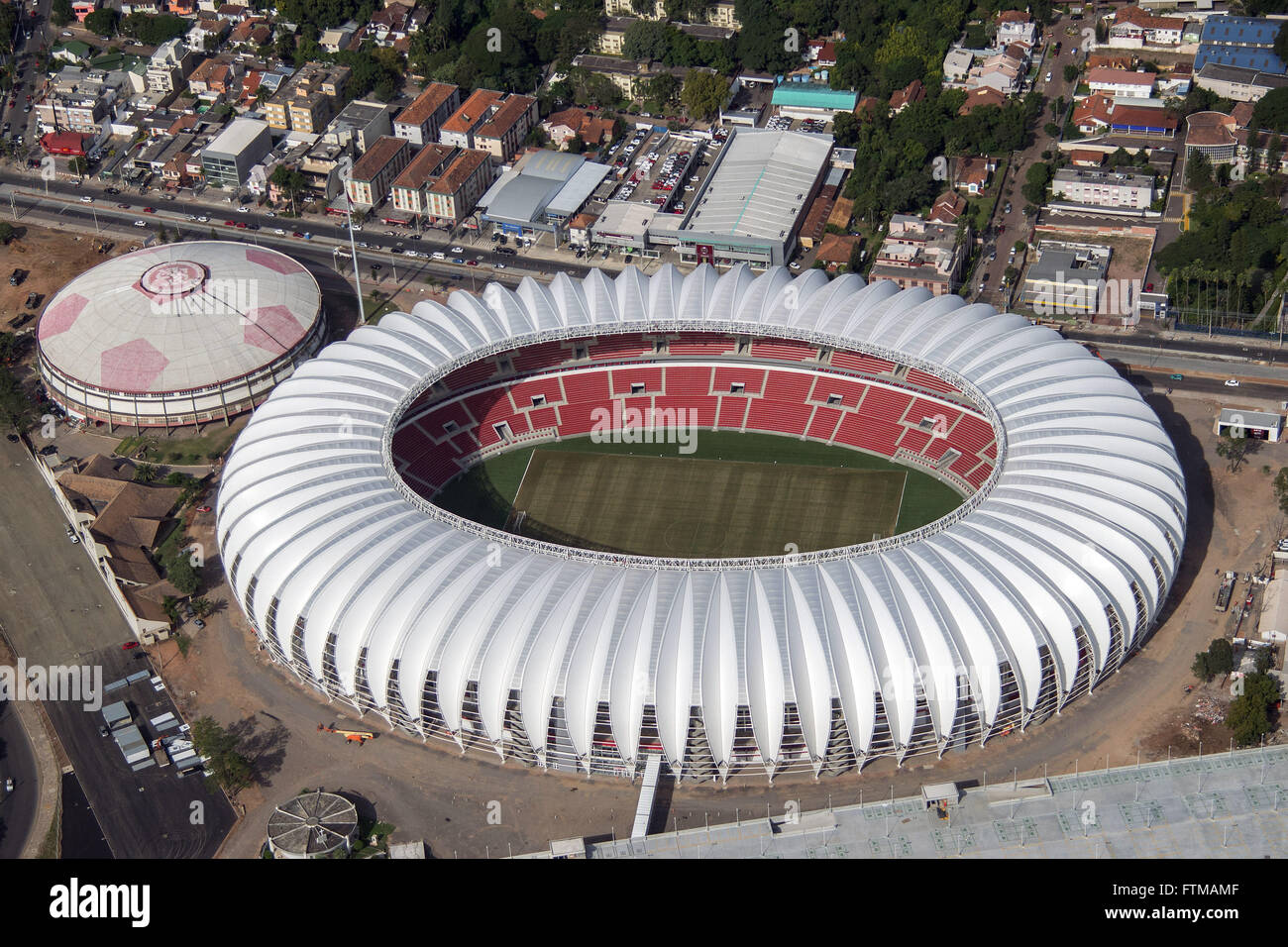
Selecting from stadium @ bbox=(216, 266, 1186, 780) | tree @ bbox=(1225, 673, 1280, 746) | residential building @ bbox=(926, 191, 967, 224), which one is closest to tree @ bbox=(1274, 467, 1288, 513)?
stadium @ bbox=(216, 266, 1186, 780)

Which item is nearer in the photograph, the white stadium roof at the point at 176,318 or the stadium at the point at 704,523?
the stadium at the point at 704,523

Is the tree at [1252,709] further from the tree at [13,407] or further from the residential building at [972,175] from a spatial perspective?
the tree at [13,407]

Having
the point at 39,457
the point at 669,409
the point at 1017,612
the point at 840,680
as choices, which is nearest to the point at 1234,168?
the point at 669,409

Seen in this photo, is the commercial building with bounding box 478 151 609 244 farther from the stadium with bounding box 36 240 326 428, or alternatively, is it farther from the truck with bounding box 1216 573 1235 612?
the truck with bounding box 1216 573 1235 612

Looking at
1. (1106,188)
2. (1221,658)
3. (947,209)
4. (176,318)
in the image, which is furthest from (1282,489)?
(176,318)

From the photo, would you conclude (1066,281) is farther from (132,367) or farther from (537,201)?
(132,367)

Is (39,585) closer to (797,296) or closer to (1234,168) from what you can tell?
(797,296)

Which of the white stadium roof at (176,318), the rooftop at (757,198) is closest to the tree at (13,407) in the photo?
the white stadium roof at (176,318)
